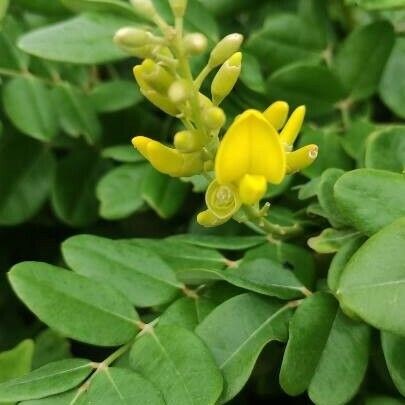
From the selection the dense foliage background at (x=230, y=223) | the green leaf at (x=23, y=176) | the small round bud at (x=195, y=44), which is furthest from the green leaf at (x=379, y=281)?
the green leaf at (x=23, y=176)

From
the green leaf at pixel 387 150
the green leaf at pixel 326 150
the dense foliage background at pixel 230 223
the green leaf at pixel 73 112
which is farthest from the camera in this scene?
the green leaf at pixel 73 112

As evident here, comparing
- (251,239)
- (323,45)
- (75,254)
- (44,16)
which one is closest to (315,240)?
(251,239)

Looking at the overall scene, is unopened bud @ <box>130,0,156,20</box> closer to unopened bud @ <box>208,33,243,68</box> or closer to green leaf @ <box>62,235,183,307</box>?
unopened bud @ <box>208,33,243,68</box>

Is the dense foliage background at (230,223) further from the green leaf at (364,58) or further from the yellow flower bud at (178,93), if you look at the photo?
the yellow flower bud at (178,93)

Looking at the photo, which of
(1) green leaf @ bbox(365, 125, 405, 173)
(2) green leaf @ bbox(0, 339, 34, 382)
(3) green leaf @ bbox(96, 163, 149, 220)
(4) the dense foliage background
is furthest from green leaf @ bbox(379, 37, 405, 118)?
(2) green leaf @ bbox(0, 339, 34, 382)

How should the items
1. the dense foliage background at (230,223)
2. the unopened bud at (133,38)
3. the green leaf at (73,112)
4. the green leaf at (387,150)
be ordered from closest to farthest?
the unopened bud at (133,38) → the dense foliage background at (230,223) → the green leaf at (387,150) → the green leaf at (73,112)
